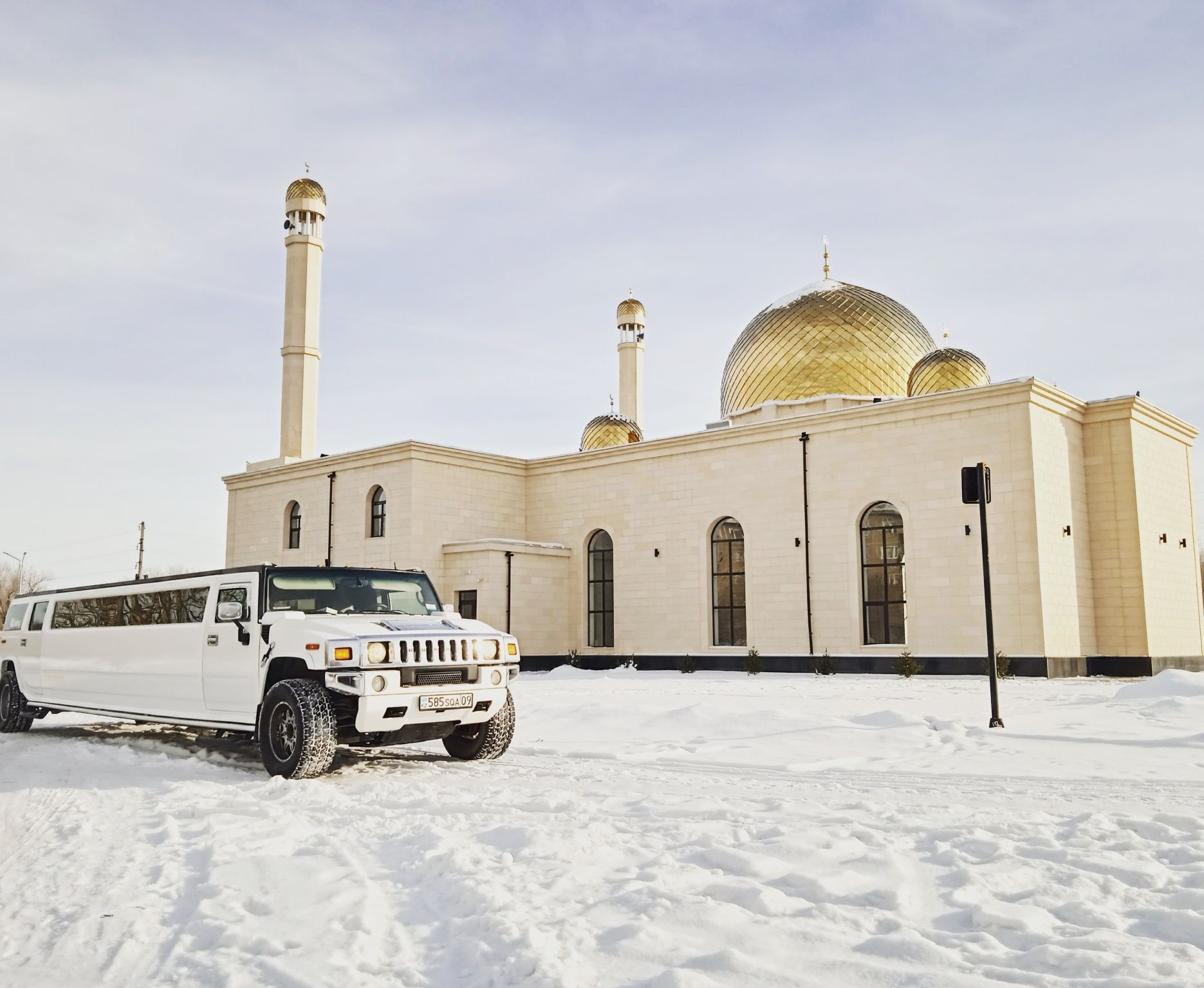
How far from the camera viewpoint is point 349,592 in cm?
915

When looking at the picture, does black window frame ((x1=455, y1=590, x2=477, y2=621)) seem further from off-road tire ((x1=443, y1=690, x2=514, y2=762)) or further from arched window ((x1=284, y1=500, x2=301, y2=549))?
off-road tire ((x1=443, y1=690, x2=514, y2=762))

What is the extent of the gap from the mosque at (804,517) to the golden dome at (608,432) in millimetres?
4762

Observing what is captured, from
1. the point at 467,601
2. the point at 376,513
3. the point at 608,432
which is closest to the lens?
the point at 467,601

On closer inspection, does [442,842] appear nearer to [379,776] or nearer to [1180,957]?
[379,776]

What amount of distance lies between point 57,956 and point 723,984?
2.59 m

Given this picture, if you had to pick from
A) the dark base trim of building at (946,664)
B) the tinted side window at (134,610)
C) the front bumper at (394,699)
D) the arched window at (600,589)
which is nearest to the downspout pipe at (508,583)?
the arched window at (600,589)

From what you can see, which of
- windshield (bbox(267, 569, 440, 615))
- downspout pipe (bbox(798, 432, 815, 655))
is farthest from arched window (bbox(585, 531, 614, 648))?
windshield (bbox(267, 569, 440, 615))

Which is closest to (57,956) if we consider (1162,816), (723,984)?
(723,984)

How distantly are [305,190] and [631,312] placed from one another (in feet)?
47.0

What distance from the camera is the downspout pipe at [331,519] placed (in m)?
28.5

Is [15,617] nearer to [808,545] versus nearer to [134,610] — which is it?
[134,610]

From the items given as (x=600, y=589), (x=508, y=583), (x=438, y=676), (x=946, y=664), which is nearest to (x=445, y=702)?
(x=438, y=676)

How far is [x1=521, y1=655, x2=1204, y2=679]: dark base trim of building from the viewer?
19.5 metres

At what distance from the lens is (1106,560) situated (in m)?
21.6
